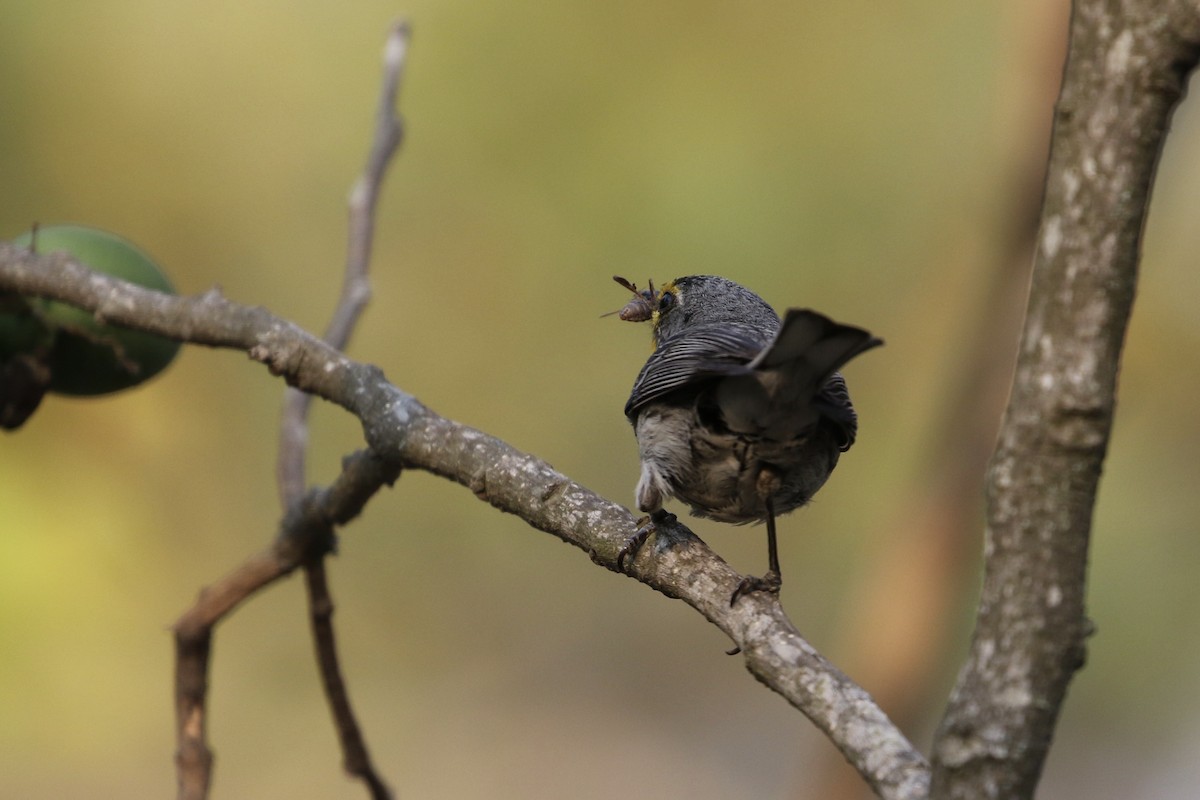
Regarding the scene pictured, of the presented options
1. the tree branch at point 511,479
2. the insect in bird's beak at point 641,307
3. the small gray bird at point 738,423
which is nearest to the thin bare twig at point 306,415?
the tree branch at point 511,479

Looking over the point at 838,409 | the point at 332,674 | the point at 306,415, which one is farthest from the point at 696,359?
the point at 306,415

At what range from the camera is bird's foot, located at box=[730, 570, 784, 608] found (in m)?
1.68

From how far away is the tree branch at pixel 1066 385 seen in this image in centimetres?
110

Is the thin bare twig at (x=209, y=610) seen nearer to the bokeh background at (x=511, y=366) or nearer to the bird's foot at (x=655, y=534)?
the bird's foot at (x=655, y=534)

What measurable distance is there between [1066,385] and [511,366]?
16.1 ft

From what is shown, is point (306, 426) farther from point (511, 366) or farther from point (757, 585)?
point (511, 366)

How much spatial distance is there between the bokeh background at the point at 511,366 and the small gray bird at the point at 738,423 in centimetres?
279

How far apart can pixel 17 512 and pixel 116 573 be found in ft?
1.73

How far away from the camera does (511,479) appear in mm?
2000

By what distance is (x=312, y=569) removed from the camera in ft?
9.36

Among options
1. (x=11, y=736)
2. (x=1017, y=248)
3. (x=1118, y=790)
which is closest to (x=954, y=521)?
(x=1017, y=248)

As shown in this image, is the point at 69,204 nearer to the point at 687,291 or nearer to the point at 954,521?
the point at 687,291

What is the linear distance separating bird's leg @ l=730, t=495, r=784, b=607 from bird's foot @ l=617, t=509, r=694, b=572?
164 millimetres

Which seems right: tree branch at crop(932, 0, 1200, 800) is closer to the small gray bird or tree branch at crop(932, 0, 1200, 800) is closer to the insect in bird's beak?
the small gray bird
